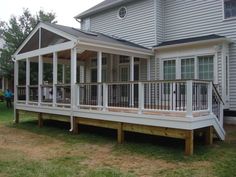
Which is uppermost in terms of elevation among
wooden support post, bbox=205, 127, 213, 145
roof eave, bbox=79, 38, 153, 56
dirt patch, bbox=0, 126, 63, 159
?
roof eave, bbox=79, 38, 153, 56

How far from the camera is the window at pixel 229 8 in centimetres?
1120

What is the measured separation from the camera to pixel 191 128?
21.5 feet

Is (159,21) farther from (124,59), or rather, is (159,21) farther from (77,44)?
(77,44)

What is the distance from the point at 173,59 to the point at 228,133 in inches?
168

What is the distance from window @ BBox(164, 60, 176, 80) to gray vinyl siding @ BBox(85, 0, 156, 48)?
1.31 metres

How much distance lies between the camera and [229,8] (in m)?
11.3

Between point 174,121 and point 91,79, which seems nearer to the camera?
point 174,121

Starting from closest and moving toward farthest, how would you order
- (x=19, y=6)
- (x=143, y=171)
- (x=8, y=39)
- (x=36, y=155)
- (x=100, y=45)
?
(x=143, y=171) → (x=36, y=155) → (x=100, y=45) → (x=8, y=39) → (x=19, y=6)

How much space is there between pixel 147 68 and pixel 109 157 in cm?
733

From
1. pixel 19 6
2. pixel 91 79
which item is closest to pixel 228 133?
pixel 91 79

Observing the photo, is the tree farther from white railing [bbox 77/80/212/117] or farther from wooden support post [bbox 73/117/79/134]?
wooden support post [bbox 73/117/79/134]

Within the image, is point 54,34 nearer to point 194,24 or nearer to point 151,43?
point 151,43

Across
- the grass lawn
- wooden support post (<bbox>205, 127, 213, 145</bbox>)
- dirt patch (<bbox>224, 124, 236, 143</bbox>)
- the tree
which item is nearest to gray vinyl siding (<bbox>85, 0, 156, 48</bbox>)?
dirt patch (<bbox>224, 124, 236, 143</bbox>)

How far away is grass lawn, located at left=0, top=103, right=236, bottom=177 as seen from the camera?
5.57 meters
